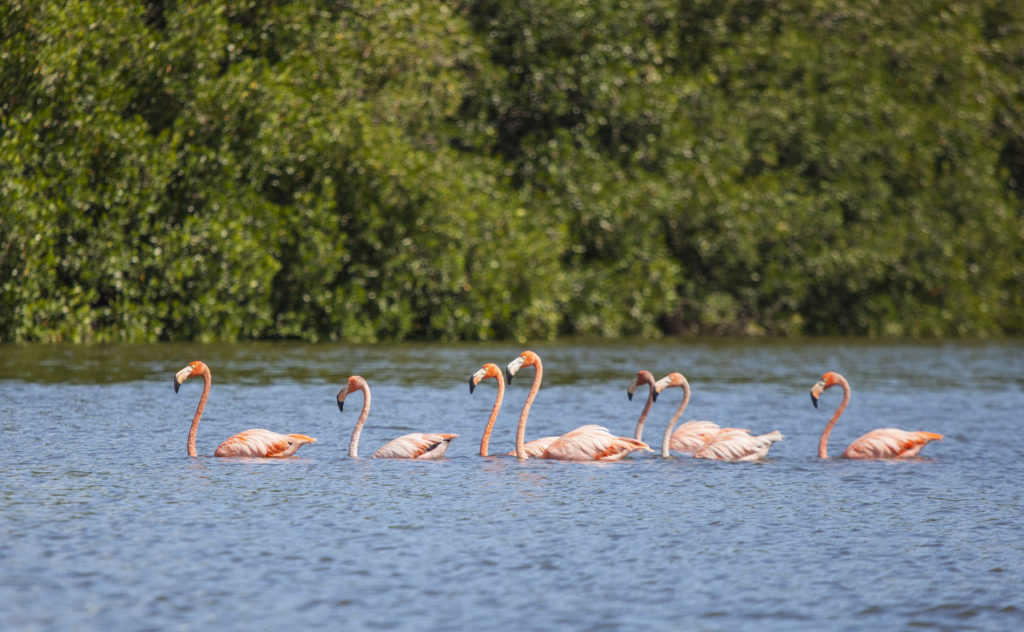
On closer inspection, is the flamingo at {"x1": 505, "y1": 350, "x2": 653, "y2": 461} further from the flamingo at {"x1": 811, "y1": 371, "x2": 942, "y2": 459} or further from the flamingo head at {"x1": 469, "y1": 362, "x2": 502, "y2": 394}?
the flamingo at {"x1": 811, "y1": 371, "x2": 942, "y2": 459}

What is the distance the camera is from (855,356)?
33062 millimetres

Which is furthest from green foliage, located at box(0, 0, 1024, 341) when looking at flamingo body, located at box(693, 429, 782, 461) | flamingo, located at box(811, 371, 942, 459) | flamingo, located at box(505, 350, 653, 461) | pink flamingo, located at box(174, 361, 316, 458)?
flamingo, located at box(811, 371, 942, 459)

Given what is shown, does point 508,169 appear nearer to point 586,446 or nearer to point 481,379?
point 481,379

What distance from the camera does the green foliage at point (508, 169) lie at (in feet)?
95.7

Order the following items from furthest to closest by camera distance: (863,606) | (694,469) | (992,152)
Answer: (992,152), (694,469), (863,606)

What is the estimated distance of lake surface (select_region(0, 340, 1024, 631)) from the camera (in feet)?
26.1

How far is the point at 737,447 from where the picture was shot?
14664 millimetres

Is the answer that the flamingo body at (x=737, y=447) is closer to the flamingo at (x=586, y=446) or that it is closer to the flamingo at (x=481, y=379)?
the flamingo at (x=586, y=446)

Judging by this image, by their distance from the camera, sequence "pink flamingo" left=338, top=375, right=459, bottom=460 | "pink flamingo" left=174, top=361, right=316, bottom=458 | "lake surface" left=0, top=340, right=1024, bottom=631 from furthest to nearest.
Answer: "pink flamingo" left=338, top=375, right=459, bottom=460, "pink flamingo" left=174, top=361, right=316, bottom=458, "lake surface" left=0, top=340, right=1024, bottom=631

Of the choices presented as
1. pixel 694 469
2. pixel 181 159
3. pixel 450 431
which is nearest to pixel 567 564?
pixel 694 469

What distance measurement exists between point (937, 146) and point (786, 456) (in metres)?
30.7

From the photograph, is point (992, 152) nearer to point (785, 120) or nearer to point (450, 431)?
point (785, 120)

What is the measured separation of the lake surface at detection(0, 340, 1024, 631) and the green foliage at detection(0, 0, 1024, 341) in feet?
30.9

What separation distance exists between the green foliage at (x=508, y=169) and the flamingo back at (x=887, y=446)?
1840cm
